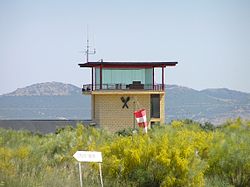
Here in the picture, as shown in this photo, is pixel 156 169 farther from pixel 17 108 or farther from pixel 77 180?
pixel 17 108

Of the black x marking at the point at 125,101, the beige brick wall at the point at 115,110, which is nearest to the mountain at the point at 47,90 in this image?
the beige brick wall at the point at 115,110

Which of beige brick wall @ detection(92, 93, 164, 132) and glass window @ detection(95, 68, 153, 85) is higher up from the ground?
glass window @ detection(95, 68, 153, 85)

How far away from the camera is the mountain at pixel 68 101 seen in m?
123

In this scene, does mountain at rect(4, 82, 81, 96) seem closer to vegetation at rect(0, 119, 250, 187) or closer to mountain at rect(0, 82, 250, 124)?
mountain at rect(0, 82, 250, 124)

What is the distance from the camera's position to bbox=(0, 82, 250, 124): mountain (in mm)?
123312

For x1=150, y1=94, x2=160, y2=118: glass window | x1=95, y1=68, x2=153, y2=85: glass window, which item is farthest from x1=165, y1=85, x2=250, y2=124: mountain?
x1=95, y1=68, x2=153, y2=85: glass window

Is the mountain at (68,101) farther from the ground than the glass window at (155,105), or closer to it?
closer to it

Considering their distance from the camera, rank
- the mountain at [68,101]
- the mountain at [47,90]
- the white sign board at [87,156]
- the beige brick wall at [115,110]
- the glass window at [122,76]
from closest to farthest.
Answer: the white sign board at [87,156] → the beige brick wall at [115,110] → the glass window at [122,76] → the mountain at [68,101] → the mountain at [47,90]

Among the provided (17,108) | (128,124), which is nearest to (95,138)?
(128,124)

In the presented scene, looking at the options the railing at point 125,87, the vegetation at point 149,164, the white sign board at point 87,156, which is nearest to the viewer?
the white sign board at point 87,156

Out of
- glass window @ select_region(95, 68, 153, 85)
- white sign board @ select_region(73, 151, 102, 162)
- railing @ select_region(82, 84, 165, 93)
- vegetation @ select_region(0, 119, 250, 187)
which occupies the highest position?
glass window @ select_region(95, 68, 153, 85)

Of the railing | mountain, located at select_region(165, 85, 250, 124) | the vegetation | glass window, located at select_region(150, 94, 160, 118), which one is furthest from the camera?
mountain, located at select_region(165, 85, 250, 124)

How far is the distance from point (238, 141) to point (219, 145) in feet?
2.79

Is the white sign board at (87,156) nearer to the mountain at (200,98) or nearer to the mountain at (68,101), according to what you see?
the mountain at (68,101)
